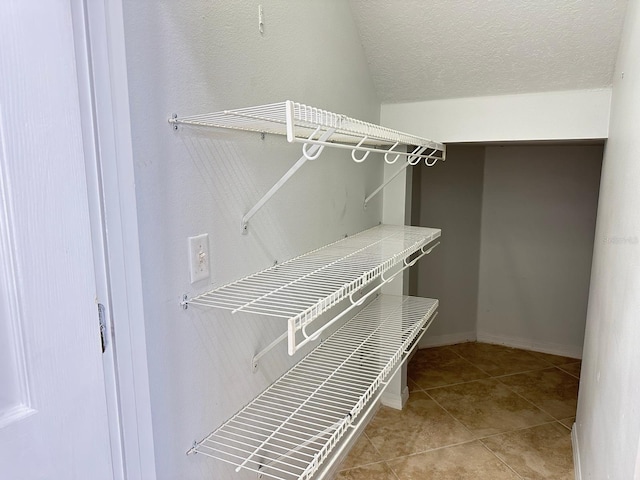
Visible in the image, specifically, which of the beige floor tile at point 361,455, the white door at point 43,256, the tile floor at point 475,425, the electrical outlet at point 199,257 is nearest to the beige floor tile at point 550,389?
the tile floor at point 475,425

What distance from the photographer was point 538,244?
345 cm

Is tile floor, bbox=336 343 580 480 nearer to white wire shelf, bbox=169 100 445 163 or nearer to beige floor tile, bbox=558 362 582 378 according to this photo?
beige floor tile, bbox=558 362 582 378

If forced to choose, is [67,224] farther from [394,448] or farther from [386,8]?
[394,448]

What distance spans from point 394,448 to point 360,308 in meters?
0.75

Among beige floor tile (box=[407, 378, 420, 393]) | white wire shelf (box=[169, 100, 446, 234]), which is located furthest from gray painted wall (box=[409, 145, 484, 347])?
white wire shelf (box=[169, 100, 446, 234])

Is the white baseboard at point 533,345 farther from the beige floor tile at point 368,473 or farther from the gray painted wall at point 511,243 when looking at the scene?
the beige floor tile at point 368,473

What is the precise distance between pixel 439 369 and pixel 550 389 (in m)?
0.71

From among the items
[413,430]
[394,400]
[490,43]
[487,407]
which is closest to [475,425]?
[487,407]

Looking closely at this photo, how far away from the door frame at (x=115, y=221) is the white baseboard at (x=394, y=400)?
Answer: 72.9 inches

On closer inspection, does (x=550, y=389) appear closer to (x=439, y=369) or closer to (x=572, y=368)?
(x=572, y=368)

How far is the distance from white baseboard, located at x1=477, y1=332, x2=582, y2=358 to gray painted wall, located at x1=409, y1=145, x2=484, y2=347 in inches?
4.9

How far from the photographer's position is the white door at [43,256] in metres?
0.67

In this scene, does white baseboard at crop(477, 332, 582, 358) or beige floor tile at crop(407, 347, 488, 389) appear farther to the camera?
white baseboard at crop(477, 332, 582, 358)

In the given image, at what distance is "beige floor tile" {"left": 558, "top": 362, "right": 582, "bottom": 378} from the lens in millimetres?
3111
